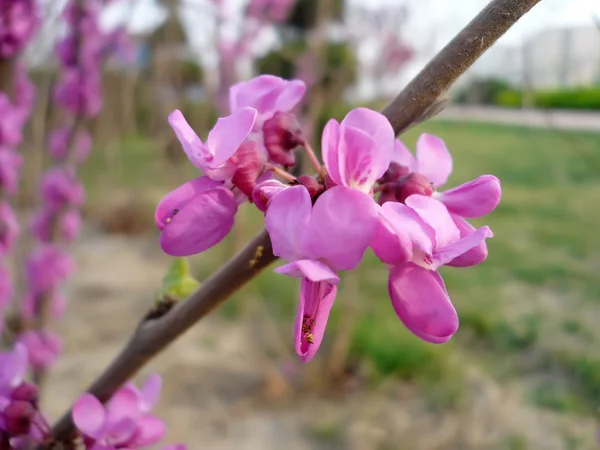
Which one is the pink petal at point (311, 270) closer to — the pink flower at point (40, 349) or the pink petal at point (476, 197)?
the pink petal at point (476, 197)

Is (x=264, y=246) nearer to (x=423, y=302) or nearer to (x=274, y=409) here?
(x=423, y=302)

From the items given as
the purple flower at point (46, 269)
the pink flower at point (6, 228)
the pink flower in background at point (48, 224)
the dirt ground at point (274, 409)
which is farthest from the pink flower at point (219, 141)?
the dirt ground at point (274, 409)

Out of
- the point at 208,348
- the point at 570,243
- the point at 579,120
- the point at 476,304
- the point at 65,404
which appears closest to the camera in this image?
the point at 65,404

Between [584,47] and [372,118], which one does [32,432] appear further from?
[584,47]

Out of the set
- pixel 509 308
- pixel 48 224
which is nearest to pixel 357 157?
pixel 48 224

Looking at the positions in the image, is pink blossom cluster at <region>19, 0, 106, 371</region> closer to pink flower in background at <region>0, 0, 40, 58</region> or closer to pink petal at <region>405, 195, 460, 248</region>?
pink flower in background at <region>0, 0, 40, 58</region>

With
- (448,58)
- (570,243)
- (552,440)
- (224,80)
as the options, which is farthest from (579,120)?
(448,58)

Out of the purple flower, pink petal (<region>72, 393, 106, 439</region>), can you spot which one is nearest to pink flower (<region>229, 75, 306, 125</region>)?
pink petal (<region>72, 393, 106, 439</region>)
